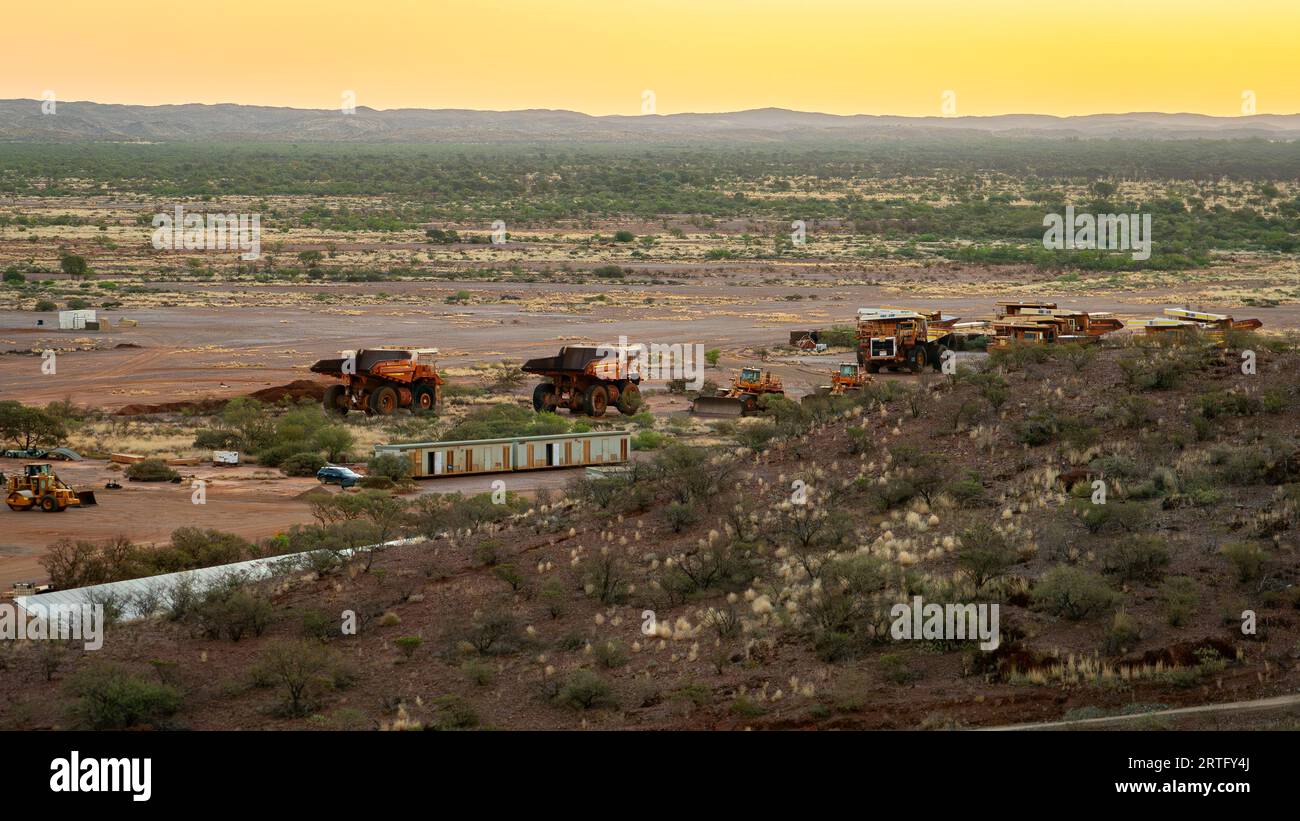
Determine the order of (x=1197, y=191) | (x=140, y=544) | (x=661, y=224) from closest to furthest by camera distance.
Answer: (x=140, y=544)
(x=661, y=224)
(x=1197, y=191)

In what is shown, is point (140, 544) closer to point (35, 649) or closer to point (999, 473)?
point (35, 649)

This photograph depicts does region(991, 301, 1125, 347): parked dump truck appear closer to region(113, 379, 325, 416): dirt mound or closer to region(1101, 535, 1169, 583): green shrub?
region(113, 379, 325, 416): dirt mound

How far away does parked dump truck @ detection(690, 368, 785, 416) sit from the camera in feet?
159

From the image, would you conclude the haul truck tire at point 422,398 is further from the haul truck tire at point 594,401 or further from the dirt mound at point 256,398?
the haul truck tire at point 594,401

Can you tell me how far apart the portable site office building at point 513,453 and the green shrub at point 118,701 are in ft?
59.4

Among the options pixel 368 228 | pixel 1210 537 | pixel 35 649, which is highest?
pixel 368 228

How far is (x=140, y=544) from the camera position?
29.8m

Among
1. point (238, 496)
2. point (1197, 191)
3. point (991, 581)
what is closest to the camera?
point (991, 581)

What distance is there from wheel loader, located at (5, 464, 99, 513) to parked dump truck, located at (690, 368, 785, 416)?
20.9m

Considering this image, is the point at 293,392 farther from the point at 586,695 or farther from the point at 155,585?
the point at 586,695

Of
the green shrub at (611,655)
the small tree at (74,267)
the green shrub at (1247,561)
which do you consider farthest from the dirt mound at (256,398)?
the small tree at (74,267)

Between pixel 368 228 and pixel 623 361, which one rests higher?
pixel 368 228
